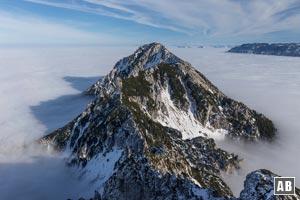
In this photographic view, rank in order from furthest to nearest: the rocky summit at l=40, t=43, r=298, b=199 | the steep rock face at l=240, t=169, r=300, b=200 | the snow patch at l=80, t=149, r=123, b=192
Answer: the snow patch at l=80, t=149, r=123, b=192, the rocky summit at l=40, t=43, r=298, b=199, the steep rock face at l=240, t=169, r=300, b=200

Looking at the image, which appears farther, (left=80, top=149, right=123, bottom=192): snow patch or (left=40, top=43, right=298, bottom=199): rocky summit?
(left=80, top=149, right=123, bottom=192): snow patch

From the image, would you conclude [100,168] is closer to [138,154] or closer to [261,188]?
[138,154]

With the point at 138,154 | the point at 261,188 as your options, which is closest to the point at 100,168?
the point at 138,154

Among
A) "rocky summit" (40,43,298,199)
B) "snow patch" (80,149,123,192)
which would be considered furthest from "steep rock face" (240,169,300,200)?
"snow patch" (80,149,123,192)

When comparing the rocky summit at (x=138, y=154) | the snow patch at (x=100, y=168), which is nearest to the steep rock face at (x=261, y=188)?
the rocky summit at (x=138, y=154)

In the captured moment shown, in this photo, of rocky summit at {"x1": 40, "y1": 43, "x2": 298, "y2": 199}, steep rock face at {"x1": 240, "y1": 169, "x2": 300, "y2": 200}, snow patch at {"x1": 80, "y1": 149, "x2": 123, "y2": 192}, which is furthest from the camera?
snow patch at {"x1": 80, "y1": 149, "x2": 123, "y2": 192}

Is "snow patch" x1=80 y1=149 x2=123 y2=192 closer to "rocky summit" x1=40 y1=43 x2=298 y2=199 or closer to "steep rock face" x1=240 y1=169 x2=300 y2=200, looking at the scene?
"rocky summit" x1=40 y1=43 x2=298 y2=199

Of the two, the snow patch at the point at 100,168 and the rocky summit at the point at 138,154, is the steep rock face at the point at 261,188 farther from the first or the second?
the snow patch at the point at 100,168

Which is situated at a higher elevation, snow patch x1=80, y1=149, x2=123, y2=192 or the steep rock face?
the steep rock face
